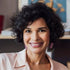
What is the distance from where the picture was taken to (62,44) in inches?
62.2

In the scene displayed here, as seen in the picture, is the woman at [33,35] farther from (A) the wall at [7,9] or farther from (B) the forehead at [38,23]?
A: (A) the wall at [7,9]

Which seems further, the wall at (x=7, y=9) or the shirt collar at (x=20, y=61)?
the wall at (x=7, y=9)

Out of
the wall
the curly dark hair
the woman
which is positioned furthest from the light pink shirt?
the wall

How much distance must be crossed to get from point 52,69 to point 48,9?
0.35m

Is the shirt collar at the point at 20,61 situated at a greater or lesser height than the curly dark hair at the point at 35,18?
lesser

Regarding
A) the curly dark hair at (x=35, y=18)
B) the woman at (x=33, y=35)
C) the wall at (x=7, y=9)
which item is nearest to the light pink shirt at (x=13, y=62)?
the woman at (x=33, y=35)

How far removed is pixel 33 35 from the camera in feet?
3.00

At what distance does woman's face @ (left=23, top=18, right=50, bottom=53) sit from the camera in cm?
92

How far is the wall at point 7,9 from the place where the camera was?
1408mm

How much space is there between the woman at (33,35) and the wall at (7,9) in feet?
1.23

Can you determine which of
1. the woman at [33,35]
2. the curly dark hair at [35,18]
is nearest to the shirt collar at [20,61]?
the woman at [33,35]

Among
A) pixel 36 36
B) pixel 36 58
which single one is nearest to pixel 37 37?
pixel 36 36

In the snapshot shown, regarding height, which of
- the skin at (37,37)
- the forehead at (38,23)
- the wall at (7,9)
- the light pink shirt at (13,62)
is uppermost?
the wall at (7,9)

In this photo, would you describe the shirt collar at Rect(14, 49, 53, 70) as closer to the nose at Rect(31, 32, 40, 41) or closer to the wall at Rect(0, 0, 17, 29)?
the nose at Rect(31, 32, 40, 41)
